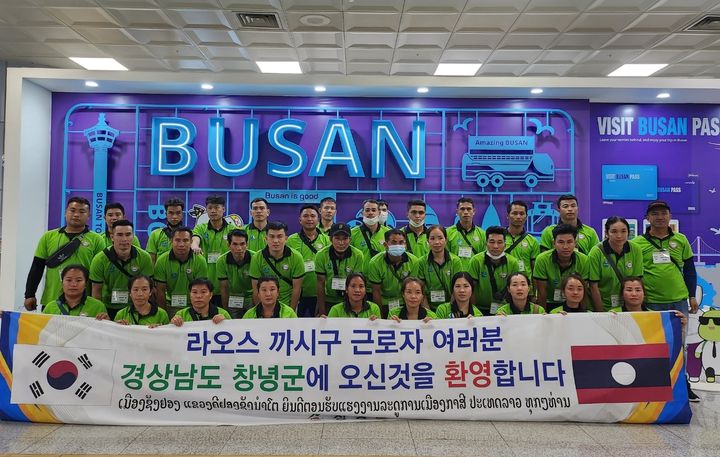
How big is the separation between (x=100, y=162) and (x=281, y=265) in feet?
A: 15.2

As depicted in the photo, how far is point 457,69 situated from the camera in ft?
26.8

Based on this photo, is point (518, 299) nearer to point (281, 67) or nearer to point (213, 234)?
point (213, 234)

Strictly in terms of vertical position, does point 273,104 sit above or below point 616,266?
above

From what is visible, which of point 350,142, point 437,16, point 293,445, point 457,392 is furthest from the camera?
point 350,142

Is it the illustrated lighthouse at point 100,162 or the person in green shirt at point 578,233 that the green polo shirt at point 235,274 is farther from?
the illustrated lighthouse at point 100,162

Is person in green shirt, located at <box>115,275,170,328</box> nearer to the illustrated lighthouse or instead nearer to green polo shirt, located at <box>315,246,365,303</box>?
green polo shirt, located at <box>315,246,365,303</box>

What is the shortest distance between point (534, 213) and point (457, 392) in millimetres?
4922

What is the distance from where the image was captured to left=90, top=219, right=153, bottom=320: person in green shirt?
4707mm

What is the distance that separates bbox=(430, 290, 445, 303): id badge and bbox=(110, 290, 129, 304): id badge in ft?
8.85

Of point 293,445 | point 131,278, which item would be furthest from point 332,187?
point 293,445

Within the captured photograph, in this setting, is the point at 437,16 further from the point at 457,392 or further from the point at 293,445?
the point at 293,445

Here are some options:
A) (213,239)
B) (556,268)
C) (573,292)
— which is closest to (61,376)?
(213,239)

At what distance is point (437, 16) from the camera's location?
6320 mm

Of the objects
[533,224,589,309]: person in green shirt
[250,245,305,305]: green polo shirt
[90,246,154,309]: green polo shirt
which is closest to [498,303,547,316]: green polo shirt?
[533,224,589,309]: person in green shirt
